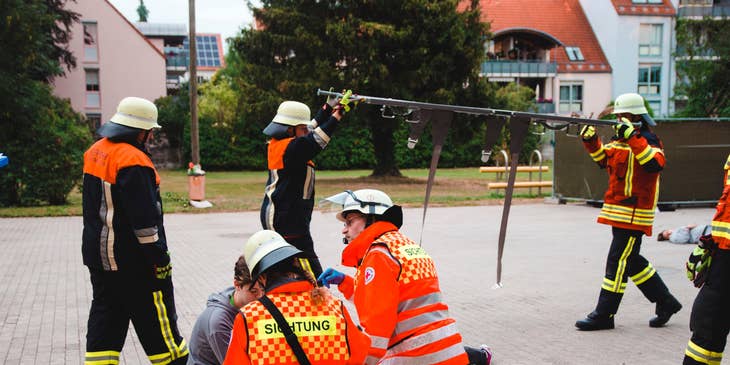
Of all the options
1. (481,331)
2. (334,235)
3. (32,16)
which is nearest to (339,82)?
(32,16)

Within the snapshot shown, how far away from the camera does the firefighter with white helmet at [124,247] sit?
4137mm

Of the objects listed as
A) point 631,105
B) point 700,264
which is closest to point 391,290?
point 700,264

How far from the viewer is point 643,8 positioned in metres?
50.8

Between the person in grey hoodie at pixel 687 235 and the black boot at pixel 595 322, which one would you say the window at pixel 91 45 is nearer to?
the person in grey hoodie at pixel 687 235

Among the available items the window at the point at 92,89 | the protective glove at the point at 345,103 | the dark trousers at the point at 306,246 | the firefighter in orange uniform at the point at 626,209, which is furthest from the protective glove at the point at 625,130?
the window at the point at 92,89

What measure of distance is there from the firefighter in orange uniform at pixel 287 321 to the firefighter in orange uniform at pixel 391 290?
31cm

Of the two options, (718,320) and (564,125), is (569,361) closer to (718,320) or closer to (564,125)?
(718,320)

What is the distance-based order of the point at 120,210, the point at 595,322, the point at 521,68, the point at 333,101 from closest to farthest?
the point at 120,210 < the point at 333,101 < the point at 595,322 < the point at 521,68

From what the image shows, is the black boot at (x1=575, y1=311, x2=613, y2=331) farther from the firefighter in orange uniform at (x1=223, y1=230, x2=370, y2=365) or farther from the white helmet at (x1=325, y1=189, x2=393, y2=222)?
the firefighter in orange uniform at (x1=223, y1=230, x2=370, y2=365)

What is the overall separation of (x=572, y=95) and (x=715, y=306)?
49.5m

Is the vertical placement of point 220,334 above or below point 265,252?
below

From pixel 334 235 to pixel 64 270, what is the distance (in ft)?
16.1

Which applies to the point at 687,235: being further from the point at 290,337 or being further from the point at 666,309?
the point at 290,337

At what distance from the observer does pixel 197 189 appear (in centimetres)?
1853
